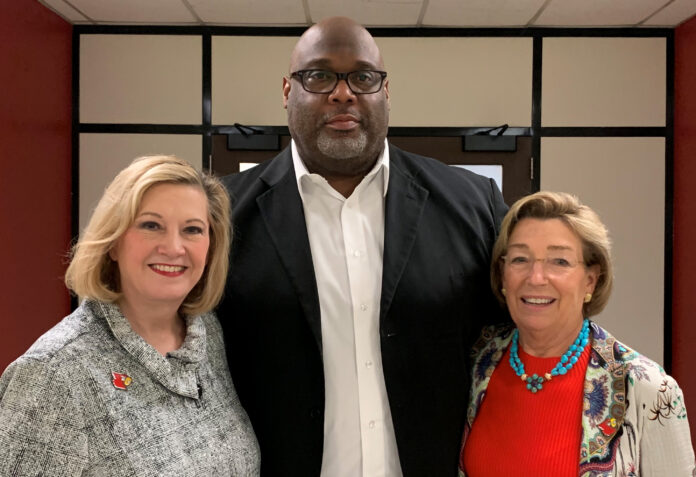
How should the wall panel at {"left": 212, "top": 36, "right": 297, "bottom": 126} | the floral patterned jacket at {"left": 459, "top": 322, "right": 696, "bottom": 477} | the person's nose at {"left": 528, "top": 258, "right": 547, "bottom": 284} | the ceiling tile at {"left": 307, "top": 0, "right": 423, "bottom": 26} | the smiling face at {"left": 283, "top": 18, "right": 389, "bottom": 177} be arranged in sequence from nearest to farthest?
the floral patterned jacket at {"left": 459, "top": 322, "right": 696, "bottom": 477} → the person's nose at {"left": 528, "top": 258, "right": 547, "bottom": 284} → the smiling face at {"left": 283, "top": 18, "right": 389, "bottom": 177} → the ceiling tile at {"left": 307, "top": 0, "right": 423, "bottom": 26} → the wall panel at {"left": 212, "top": 36, "right": 297, "bottom": 126}

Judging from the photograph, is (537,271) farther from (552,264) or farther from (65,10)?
(65,10)

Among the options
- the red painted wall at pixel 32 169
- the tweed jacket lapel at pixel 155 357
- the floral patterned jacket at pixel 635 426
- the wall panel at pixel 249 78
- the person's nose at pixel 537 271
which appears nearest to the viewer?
the tweed jacket lapel at pixel 155 357

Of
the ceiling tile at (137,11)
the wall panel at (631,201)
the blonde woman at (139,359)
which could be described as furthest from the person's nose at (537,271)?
the ceiling tile at (137,11)

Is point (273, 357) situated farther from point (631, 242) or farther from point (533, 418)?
point (631, 242)

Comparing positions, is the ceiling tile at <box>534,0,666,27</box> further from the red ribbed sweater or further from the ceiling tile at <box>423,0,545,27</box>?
the red ribbed sweater

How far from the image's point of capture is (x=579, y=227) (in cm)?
155

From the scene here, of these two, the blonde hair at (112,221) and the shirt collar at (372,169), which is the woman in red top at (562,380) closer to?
the shirt collar at (372,169)

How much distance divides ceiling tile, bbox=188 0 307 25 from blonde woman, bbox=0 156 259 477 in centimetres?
261

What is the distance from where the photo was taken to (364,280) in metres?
1.62

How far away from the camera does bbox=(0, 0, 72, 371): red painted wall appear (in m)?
3.42

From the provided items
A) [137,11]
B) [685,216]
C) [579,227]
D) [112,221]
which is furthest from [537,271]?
[137,11]

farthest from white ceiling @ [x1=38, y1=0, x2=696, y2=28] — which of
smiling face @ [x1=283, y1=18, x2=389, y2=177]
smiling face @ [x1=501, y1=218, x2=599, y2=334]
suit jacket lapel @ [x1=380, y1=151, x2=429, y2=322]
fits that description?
smiling face @ [x1=501, y1=218, x2=599, y2=334]

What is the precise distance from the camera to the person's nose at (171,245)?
131 centimetres

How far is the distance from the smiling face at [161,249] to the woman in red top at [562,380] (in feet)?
2.61
